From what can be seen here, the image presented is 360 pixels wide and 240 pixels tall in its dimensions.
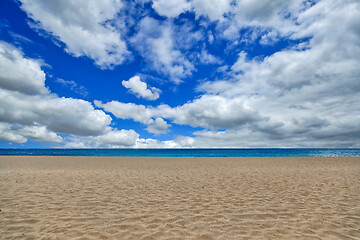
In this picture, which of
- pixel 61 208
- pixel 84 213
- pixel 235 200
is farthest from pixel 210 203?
pixel 61 208

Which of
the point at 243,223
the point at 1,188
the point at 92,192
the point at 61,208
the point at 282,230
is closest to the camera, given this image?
the point at 282,230

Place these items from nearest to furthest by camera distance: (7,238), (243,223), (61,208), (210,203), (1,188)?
(7,238) < (243,223) < (61,208) < (210,203) < (1,188)

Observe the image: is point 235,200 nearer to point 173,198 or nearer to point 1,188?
point 173,198

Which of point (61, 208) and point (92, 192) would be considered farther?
point (92, 192)

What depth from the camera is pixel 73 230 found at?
20.1 feet

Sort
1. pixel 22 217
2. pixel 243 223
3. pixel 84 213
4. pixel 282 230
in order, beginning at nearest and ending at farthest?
pixel 282 230
pixel 243 223
pixel 22 217
pixel 84 213

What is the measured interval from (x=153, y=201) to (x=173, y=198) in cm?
117

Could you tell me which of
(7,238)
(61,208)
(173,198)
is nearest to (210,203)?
(173,198)

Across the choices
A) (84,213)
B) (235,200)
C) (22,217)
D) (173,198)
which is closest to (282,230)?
(235,200)

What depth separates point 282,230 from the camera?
610 cm

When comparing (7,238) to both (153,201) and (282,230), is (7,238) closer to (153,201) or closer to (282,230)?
(153,201)

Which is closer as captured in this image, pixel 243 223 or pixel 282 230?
pixel 282 230

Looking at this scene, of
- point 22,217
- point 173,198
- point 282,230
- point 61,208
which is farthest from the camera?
point 173,198

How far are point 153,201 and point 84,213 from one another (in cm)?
323
